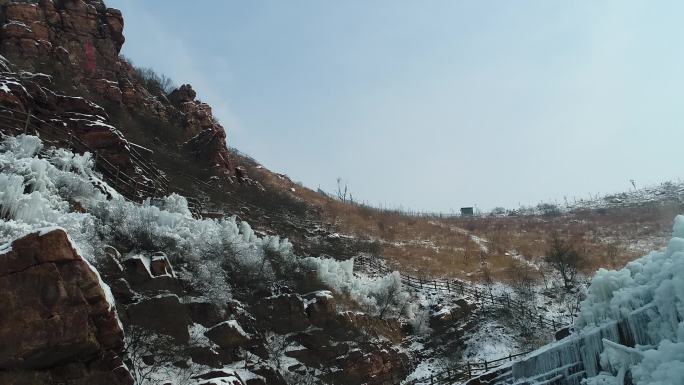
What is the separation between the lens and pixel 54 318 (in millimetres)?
11914

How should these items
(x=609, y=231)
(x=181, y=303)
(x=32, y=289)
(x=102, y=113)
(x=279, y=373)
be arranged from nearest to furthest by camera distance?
(x=32, y=289)
(x=181, y=303)
(x=279, y=373)
(x=102, y=113)
(x=609, y=231)

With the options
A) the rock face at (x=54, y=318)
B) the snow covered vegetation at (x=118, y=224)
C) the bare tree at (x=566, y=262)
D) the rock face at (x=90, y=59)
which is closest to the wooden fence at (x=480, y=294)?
the bare tree at (x=566, y=262)

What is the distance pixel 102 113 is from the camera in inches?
1177

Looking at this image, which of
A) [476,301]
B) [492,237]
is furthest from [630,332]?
[492,237]

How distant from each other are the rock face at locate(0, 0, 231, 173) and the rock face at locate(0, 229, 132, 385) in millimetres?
24906

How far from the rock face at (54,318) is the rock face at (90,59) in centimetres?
Result: 2491

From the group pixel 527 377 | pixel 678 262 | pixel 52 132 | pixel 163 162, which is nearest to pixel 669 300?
pixel 678 262

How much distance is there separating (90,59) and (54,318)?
32.8 m

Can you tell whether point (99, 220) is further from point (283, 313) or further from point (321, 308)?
point (321, 308)

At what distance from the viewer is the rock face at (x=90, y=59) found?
34188 mm

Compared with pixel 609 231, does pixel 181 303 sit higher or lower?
lower

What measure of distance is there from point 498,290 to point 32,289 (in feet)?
107

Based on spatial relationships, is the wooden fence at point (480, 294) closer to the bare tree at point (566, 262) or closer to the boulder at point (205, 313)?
the bare tree at point (566, 262)

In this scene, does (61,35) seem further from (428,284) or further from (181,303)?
(428,284)
